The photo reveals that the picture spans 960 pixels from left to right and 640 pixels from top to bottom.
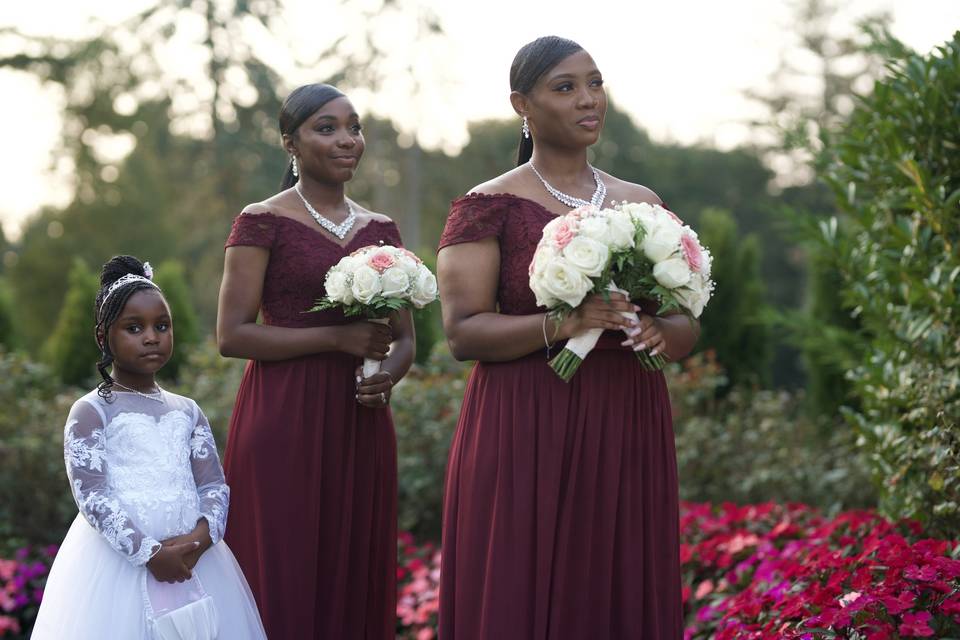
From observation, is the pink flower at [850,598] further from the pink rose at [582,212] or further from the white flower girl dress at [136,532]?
the white flower girl dress at [136,532]

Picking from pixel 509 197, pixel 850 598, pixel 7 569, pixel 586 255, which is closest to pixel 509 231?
pixel 509 197

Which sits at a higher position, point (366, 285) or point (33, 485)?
point (366, 285)

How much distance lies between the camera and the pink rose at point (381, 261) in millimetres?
3949

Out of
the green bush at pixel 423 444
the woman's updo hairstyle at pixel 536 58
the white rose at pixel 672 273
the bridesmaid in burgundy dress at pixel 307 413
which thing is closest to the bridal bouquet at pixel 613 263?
the white rose at pixel 672 273

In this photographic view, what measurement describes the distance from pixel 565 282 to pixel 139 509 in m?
1.65

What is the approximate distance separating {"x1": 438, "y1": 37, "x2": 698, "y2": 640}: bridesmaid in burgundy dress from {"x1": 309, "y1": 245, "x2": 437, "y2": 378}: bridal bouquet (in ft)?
1.39

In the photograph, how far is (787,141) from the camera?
6.01 metres

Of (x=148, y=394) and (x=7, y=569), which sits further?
(x=7, y=569)

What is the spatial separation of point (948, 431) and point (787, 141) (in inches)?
81.7

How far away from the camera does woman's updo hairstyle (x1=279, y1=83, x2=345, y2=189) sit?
4.24 meters

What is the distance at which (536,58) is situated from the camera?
3.53 metres

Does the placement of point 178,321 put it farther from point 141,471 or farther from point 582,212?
point 582,212

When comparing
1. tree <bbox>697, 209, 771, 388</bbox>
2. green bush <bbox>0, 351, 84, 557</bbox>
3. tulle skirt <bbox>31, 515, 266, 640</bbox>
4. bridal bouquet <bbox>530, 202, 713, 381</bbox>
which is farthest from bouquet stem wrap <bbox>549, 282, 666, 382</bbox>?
tree <bbox>697, 209, 771, 388</bbox>

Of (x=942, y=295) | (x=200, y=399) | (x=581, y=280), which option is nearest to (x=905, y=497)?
(x=942, y=295)
